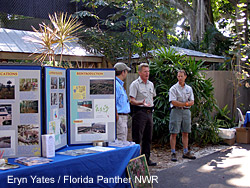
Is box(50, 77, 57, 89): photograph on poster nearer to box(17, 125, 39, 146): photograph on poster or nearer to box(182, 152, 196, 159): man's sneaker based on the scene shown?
box(17, 125, 39, 146): photograph on poster

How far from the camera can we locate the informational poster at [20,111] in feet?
11.5

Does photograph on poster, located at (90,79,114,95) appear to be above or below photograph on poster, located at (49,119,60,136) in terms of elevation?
above

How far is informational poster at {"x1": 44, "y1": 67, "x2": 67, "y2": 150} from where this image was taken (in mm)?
3713

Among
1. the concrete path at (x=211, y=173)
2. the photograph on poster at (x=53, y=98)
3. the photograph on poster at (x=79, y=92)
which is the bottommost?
the concrete path at (x=211, y=173)

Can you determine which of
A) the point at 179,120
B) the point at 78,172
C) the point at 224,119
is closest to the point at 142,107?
the point at 179,120

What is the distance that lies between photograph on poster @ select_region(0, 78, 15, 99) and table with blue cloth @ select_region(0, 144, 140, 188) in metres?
0.68

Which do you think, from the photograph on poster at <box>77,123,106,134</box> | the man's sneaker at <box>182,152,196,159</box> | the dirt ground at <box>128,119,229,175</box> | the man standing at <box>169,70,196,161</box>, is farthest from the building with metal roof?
the photograph on poster at <box>77,123,106,134</box>

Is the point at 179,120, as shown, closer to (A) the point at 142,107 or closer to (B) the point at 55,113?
(A) the point at 142,107

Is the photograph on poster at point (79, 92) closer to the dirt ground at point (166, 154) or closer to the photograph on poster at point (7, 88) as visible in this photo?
the photograph on poster at point (7, 88)

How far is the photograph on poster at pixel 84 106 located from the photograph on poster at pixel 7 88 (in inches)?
36.0

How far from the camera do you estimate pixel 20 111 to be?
3549mm

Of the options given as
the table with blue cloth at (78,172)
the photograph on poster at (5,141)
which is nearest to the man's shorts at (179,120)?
the table with blue cloth at (78,172)

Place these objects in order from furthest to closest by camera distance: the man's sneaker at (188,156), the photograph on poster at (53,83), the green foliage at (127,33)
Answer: the green foliage at (127,33)
the man's sneaker at (188,156)
the photograph on poster at (53,83)

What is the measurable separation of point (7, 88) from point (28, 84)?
0.22 metres
